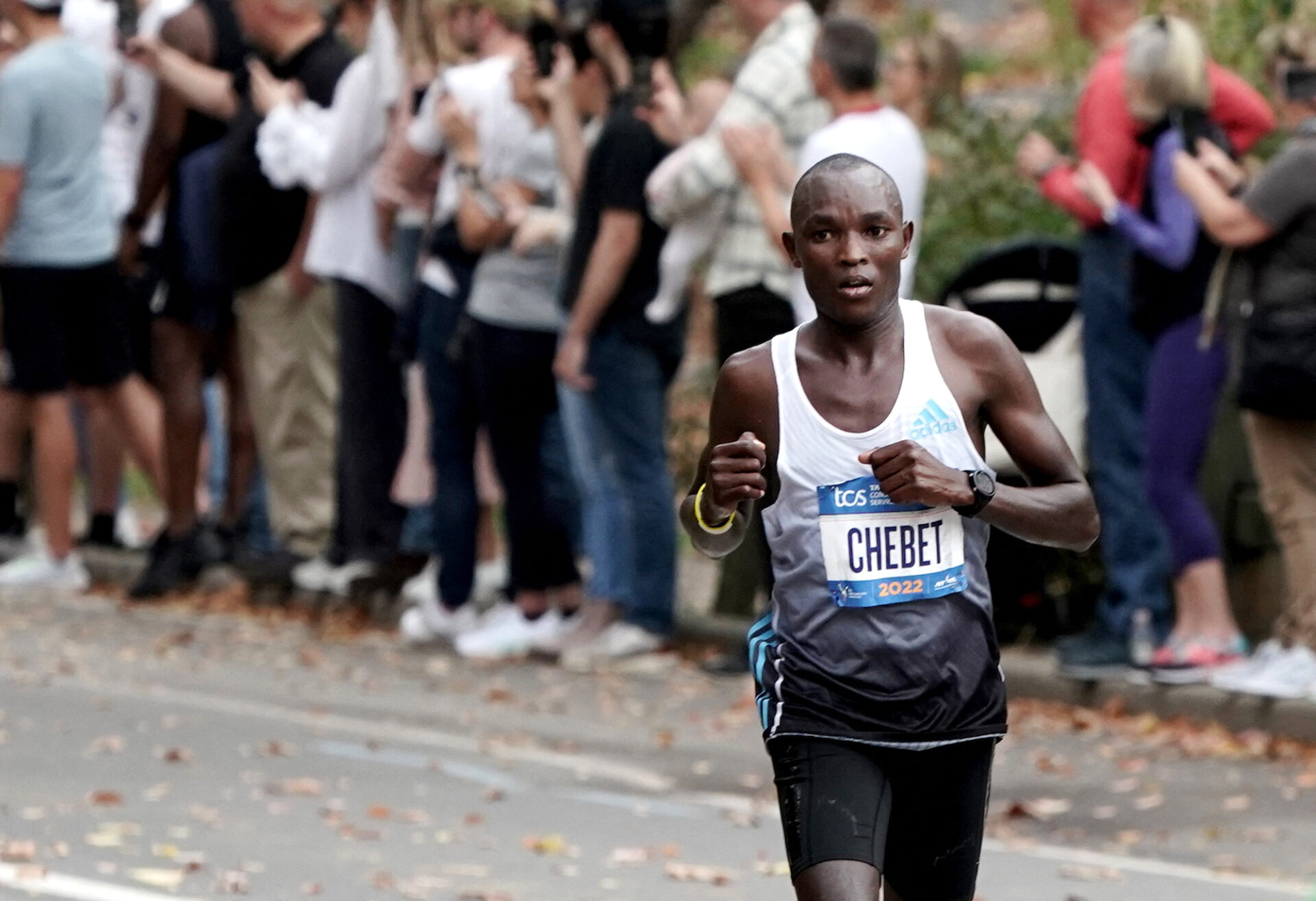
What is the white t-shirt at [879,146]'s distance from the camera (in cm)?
882

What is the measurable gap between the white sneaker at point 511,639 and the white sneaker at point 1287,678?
9.71 feet

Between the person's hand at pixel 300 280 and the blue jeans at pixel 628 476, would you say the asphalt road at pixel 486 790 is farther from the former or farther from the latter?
the person's hand at pixel 300 280

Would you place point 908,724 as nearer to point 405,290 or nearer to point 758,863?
point 758,863

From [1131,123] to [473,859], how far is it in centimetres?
366

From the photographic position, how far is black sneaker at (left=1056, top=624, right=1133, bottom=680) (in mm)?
9117

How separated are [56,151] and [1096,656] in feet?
17.0

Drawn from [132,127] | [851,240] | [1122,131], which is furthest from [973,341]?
[132,127]

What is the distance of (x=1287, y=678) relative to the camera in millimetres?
8586

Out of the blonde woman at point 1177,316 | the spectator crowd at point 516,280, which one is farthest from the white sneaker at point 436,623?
the blonde woman at point 1177,316

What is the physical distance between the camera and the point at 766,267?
371 inches

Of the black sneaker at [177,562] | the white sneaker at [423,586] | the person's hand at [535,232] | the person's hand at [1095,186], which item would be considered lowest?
the black sneaker at [177,562]

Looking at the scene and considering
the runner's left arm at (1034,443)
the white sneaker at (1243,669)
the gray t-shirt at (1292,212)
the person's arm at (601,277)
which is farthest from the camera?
the person's arm at (601,277)

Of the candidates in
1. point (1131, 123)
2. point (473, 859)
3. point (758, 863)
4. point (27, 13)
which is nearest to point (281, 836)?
point (473, 859)

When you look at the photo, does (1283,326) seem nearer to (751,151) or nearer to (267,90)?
(751,151)
